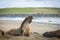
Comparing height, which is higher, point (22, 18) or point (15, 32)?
point (22, 18)

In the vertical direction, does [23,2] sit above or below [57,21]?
above

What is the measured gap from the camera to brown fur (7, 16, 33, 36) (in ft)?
10.2

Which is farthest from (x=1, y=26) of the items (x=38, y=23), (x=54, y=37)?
(x=54, y=37)

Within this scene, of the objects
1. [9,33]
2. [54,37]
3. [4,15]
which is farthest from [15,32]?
[54,37]

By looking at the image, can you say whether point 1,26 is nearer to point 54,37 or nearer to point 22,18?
point 22,18

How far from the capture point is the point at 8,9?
3.20m

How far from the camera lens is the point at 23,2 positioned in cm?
320

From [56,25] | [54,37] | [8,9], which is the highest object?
[8,9]

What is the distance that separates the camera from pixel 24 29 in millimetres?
3148

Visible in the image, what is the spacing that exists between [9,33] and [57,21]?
34.7 inches

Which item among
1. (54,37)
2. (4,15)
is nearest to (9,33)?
(4,15)

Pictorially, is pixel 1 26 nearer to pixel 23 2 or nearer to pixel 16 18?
pixel 16 18

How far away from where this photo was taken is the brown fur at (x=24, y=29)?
3111 millimetres

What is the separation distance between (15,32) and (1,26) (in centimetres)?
28
